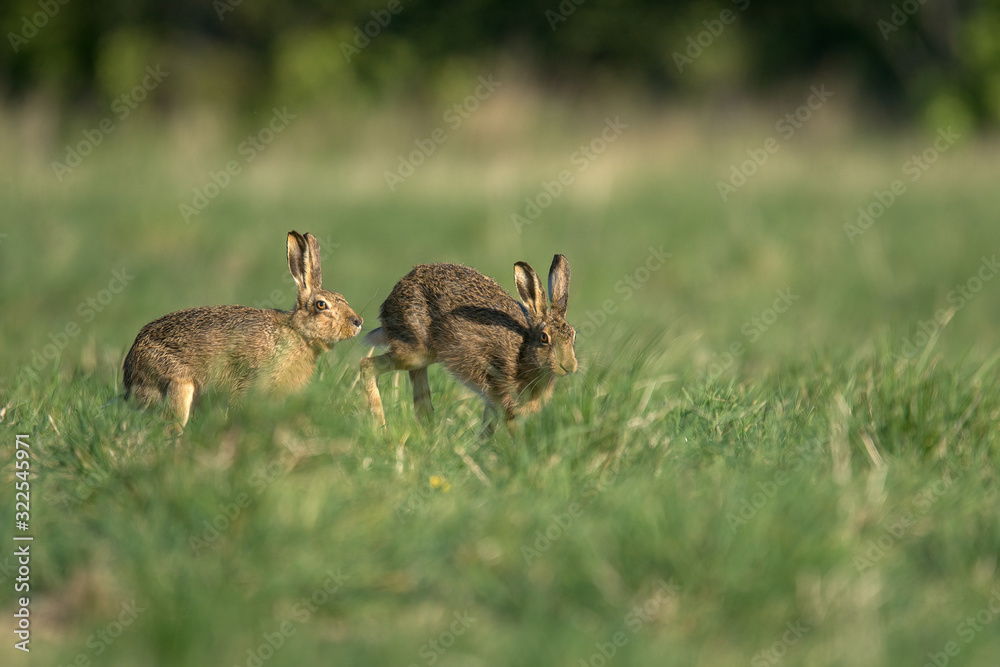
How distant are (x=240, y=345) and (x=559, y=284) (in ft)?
5.04

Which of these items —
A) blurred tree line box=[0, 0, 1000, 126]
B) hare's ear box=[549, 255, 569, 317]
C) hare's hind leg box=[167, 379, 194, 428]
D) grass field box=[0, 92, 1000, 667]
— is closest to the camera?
grass field box=[0, 92, 1000, 667]

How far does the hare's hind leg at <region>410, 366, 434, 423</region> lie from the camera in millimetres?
5618

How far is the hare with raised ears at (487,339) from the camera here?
5.82 metres

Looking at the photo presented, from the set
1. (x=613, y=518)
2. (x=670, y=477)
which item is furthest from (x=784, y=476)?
(x=613, y=518)

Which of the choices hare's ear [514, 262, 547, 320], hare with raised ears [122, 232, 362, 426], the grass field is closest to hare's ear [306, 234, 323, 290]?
hare with raised ears [122, 232, 362, 426]

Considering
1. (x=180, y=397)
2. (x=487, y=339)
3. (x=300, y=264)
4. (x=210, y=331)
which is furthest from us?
(x=487, y=339)

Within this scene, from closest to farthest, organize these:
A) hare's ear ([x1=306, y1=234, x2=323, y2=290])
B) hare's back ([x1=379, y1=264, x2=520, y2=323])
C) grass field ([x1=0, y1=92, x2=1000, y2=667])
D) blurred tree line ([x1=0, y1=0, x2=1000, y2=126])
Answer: grass field ([x1=0, y1=92, x2=1000, y2=667])
hare's ear ([x1=306, y1=234, x2=323, y2=290])
hare's back ([x1=379, y1=264, x2=520, y2=323])
blurred tree line ([x1=0, y1=0, x2=1000, y2=126])

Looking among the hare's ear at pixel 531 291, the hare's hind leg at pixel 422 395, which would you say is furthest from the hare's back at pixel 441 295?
the hare's hind leg at pixel 422 395

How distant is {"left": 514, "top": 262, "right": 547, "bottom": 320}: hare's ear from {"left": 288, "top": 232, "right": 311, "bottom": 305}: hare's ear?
3.28ft

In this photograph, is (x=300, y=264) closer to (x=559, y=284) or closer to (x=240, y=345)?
(x=240, y=345)

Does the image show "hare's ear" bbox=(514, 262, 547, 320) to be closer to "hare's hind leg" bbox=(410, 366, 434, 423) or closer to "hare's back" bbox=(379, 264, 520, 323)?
"hare's back" bbox=(379, 264, 520, 323)

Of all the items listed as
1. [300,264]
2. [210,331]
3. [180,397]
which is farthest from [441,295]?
[180,397]

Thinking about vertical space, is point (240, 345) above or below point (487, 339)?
above

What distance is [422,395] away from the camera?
6.02 metres
